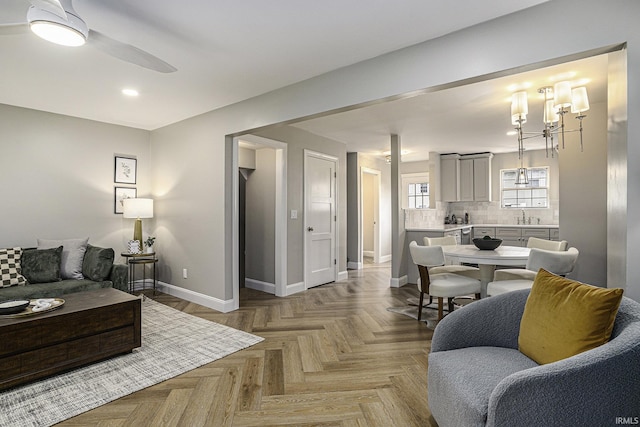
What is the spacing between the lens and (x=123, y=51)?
6.77ft

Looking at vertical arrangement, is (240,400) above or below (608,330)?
below

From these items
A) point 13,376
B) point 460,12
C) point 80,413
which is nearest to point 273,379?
point 80,413

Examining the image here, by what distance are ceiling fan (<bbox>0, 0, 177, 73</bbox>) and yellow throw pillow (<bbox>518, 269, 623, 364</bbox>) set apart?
262cm

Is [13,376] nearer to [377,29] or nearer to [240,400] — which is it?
[240,400]

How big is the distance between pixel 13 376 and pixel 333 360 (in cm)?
221

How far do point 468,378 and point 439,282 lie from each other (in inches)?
78.3

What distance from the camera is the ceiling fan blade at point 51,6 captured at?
163 cm

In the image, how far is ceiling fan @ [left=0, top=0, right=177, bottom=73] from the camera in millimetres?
1641

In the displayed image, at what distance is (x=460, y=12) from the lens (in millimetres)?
2088

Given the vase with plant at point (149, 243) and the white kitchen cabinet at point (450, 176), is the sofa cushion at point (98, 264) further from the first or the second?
the white kitchen cabinet at point (450, 176)

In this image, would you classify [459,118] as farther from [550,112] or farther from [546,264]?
[546,264]

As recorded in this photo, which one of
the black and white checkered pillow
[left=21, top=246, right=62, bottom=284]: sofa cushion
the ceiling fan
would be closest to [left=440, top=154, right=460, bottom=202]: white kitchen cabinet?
the ceiling fan

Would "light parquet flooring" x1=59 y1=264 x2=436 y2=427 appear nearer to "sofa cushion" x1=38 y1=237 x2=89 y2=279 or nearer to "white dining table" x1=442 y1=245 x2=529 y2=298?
"white dining table" x1=442 y1=245 x2=529 y2=298

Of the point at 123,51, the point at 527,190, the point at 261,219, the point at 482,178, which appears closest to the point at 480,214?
the point at 482,178
